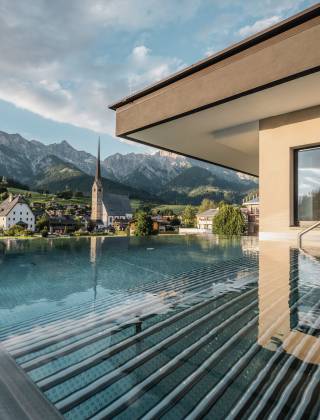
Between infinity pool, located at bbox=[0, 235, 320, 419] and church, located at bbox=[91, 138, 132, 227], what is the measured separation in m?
72.5

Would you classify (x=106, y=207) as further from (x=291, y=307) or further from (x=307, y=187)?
(x=291, y=307)

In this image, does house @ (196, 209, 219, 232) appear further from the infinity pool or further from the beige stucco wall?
A: the infinity pool

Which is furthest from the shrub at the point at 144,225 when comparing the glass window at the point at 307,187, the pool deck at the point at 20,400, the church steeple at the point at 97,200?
the church steeple at the point at 97,200

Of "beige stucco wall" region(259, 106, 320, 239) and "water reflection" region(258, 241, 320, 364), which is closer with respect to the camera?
"water reflection" region(258, 241, 320, 364)

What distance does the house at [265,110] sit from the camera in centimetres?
294

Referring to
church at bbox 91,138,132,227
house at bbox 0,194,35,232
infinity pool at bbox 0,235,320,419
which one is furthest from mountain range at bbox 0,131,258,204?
infinity pool at bbox 0,235,320,419

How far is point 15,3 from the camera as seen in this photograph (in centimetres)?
708

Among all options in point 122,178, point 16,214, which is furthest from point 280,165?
point 122,178

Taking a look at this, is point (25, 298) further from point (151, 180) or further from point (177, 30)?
point (151, 180)

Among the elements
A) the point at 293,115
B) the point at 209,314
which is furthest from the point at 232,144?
the point at 209,314

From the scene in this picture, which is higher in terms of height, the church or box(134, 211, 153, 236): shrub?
the church

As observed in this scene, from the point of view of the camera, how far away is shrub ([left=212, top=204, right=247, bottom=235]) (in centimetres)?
2116

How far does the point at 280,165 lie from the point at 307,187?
57 cm

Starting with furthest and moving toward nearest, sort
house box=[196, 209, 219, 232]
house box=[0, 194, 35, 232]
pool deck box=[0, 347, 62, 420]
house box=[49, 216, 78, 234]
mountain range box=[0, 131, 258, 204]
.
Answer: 1. mountain range box=[0, 131, 258, 204]
2. house box=[0, 194, 35, 232]
3. house box=[49, 216, 78, 234]
4. house box=[196, 209, 219, 232]
5. pool deck box=[0, 347, 62, 420]
